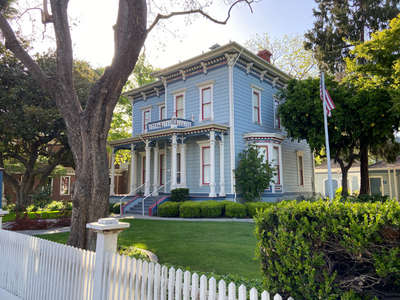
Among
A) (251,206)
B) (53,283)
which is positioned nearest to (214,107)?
(251,206)

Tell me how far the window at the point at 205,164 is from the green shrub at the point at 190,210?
3411 millimetres

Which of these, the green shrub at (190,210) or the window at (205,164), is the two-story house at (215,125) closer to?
the window at (205,164)

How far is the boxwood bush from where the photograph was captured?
2420mm

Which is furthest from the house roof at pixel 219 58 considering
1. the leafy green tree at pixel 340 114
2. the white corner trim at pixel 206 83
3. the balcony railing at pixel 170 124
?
the balcony railing at pixel 170 124

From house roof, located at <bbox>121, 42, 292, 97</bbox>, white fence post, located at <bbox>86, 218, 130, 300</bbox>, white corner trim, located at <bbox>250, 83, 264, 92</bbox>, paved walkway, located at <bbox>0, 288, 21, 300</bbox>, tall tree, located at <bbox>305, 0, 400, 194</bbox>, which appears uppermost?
tall tree, located at <bbox>305, 0, 400, 194</bbox>

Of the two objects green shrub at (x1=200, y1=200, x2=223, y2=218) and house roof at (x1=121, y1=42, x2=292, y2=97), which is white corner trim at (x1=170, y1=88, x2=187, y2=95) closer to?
house roof at (x1=121, y1=42, x2=292, y2=97)

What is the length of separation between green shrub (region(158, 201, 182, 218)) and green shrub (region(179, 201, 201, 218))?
0.48 m

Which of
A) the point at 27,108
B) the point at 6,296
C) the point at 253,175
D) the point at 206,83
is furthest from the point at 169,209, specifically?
the point at 27,108

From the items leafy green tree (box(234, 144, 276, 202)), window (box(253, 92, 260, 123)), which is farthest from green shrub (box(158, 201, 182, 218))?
window (box(253, 92, 260, 123))

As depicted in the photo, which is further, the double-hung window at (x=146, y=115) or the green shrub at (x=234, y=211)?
the double-hung window at (x=146, y=115)

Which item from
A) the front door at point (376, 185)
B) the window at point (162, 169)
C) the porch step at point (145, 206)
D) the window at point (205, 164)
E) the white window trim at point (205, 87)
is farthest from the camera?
the front door at point (376, 185)

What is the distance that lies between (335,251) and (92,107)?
5409 millimetres

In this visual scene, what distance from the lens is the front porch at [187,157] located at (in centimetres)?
1731

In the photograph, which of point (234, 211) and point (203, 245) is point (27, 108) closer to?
point (234, 211)
